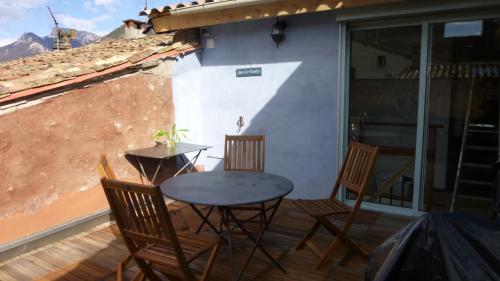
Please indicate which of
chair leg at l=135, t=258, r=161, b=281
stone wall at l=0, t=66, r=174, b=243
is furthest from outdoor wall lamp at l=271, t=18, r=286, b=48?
chair leg at l=135, t=258, r=161, b=281

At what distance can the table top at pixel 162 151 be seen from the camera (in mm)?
4539

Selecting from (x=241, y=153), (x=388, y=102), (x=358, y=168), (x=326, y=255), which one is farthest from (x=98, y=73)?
(x=388, y=102)

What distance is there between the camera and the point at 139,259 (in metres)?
2.44

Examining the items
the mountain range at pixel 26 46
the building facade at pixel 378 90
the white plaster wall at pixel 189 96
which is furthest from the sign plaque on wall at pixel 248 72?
the mountain range at pixel 26 46

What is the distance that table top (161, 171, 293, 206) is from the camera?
2750 mm

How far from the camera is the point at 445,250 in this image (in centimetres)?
153

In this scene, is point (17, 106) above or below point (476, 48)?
below

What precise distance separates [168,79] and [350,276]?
368cm

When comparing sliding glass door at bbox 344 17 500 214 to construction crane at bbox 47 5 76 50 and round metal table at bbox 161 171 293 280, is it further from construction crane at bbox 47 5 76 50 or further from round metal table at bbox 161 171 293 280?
construction crane at bbox 47 5 76 50

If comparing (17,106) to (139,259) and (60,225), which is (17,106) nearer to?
(60,225)

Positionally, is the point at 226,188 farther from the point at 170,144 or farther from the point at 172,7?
the point at 172,7

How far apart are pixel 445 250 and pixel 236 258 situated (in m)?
2.19

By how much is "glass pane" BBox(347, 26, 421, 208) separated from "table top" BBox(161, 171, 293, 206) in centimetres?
178

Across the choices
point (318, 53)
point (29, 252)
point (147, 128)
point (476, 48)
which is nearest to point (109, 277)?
point (29, 252)
